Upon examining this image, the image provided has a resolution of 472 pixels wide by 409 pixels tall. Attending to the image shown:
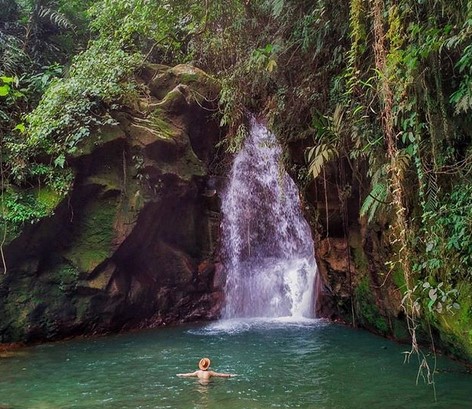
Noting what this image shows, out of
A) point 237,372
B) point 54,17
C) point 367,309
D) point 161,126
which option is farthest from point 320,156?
point 54,17

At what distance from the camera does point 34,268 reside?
10.3 metres

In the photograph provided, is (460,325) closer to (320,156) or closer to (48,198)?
(320,156)

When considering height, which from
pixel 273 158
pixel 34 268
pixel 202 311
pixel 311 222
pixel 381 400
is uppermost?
pixel 273 158

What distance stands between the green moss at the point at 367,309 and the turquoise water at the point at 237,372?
0.27 m

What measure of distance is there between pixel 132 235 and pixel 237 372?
4888 mm

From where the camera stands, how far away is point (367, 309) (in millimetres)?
10289

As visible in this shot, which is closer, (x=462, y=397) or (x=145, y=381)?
(x=462, y=397)

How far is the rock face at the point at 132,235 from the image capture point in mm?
10297

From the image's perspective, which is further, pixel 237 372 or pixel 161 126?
pixel 161 126

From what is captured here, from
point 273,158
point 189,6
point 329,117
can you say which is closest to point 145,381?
point 329,117

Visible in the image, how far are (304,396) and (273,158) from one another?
28.0 ft

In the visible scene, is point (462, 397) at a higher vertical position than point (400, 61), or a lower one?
lower

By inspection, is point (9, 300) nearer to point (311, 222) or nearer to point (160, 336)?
point (160, 336)

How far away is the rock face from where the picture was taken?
33.8ft
